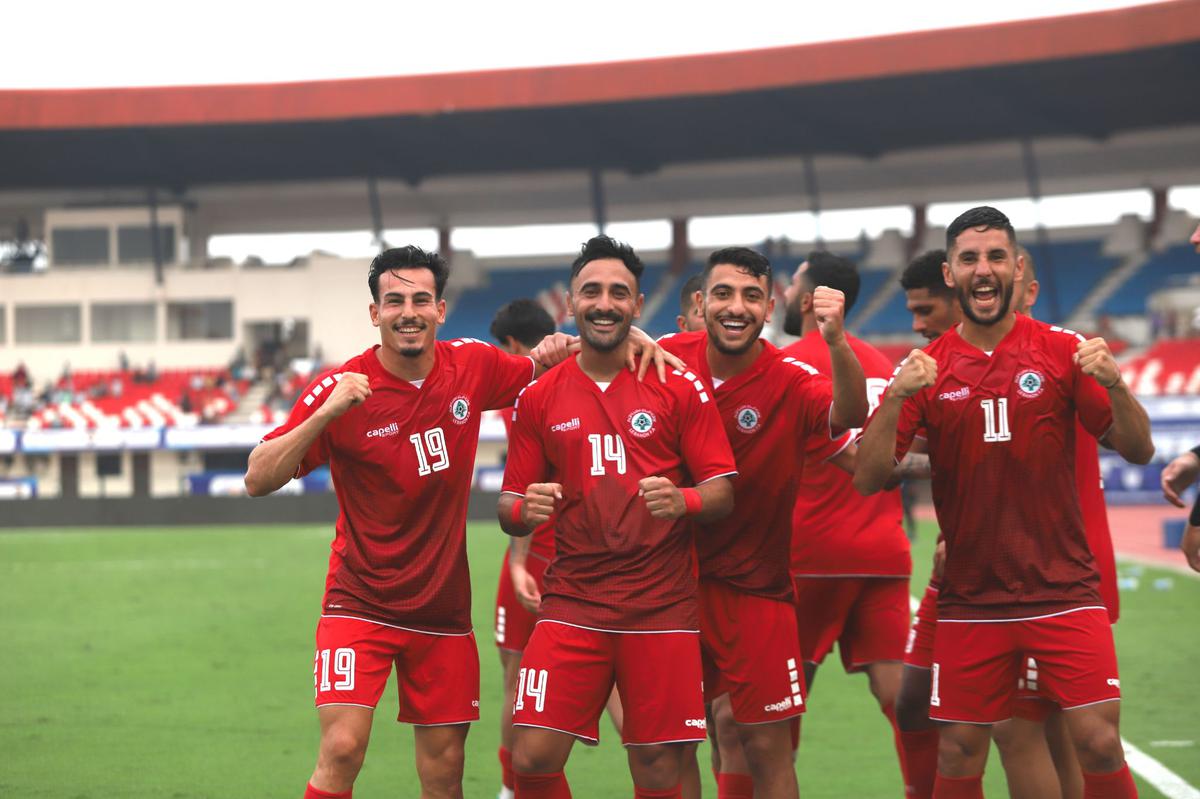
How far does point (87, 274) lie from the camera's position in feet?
154

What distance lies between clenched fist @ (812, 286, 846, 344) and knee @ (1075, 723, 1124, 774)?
1.61 meters

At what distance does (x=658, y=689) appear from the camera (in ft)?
16.2

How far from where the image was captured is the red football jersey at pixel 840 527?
20.4ft

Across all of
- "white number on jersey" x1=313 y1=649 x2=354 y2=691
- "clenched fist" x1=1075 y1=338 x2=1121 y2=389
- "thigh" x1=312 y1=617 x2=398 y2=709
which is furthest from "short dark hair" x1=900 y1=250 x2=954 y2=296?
"white number on jersey" x1=313 y1=649 x2=354 y2=691

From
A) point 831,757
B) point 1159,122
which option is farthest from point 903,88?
point 831,757

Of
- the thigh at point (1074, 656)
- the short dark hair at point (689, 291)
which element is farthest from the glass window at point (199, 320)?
the thigh at point (1074, 656)

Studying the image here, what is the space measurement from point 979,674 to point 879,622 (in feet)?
4.27

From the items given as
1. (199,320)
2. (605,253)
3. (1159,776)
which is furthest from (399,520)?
(199,320)

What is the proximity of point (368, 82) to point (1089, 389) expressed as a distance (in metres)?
38.2

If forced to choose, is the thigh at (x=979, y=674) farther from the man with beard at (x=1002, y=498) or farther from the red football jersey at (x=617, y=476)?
the red football jersey at (x=617, y=476)

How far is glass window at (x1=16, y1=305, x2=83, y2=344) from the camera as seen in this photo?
154ft

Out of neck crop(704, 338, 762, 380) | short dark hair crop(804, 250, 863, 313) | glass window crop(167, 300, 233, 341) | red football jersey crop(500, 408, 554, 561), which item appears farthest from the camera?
glass window crop(167, 300, 233, 341)

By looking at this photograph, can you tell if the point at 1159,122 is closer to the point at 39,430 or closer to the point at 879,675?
the point at 39,430

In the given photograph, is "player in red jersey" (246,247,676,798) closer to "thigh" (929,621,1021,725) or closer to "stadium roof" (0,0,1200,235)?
"thigh" (929,621,1021,725)
